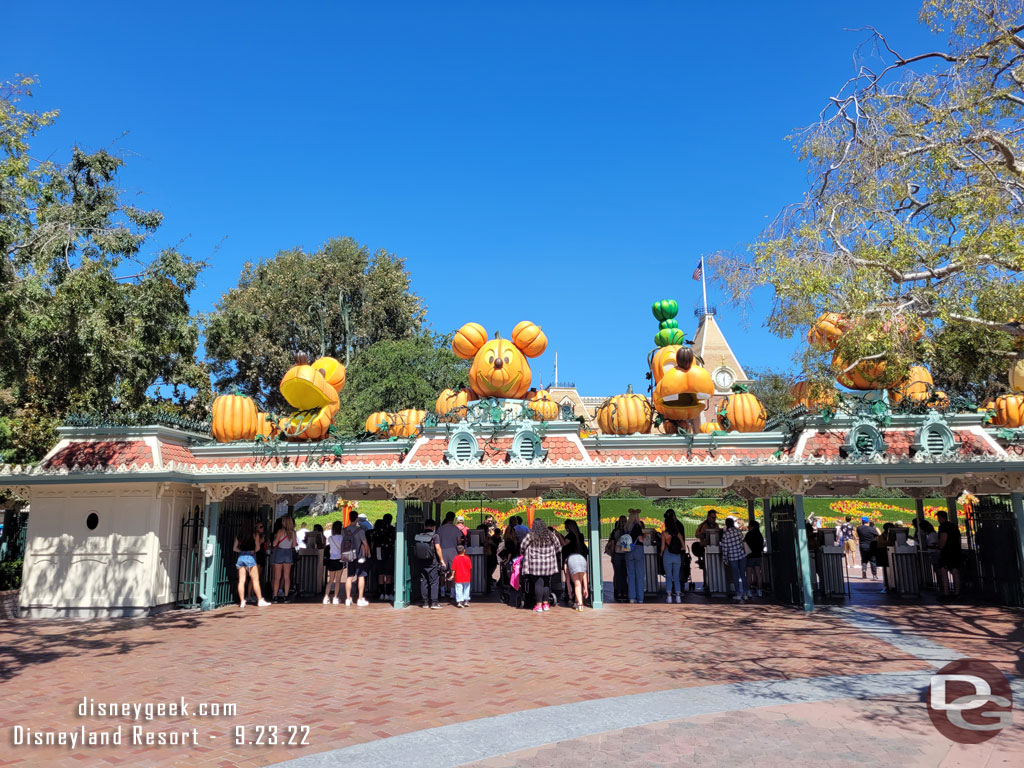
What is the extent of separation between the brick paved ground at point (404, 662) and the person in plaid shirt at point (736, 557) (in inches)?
46.6

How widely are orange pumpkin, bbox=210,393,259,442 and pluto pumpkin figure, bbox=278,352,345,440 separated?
0.69 meters

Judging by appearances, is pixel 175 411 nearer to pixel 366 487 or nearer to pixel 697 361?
pixel 366 487

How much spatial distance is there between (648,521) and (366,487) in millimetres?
17462

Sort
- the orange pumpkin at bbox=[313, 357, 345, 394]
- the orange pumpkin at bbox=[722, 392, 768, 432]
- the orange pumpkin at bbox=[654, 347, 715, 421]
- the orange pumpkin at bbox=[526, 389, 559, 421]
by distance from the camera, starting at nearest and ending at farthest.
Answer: the orange pumpkin at bbox=[654, 347, 715, 421]
the orange pumpkin at bbox=[722, 392, 768, 432]
the orange pumpkin at bbox=[313, 357, 345, 394]
the orange pumpkin at bbox=[526, 389, 559, 421]

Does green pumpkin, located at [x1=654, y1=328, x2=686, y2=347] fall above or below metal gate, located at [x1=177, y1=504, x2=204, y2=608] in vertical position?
above

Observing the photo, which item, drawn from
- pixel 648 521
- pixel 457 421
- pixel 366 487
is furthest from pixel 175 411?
pixel 648 521

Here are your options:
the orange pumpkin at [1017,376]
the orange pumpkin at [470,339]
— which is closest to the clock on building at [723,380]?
the orange pumpkin at [1017,376]


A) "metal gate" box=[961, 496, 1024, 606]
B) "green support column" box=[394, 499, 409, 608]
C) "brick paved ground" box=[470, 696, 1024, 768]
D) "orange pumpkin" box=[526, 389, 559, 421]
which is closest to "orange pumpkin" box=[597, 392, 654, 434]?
"orange pumpkin" box=[526, 389, 559, 421]

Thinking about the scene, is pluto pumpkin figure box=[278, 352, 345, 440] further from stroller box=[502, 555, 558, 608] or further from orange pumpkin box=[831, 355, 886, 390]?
orange pumpkin box=[831, 355, 886, 390]

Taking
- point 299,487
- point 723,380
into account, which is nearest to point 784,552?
point 299,487

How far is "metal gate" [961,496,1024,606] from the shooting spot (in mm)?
13164

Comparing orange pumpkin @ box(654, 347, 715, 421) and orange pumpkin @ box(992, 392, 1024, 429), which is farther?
orange pumpkin @ box(992, 392, 1024, 429)

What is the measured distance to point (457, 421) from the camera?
15328 millimetres

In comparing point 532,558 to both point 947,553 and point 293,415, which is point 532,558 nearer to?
point 293,415
